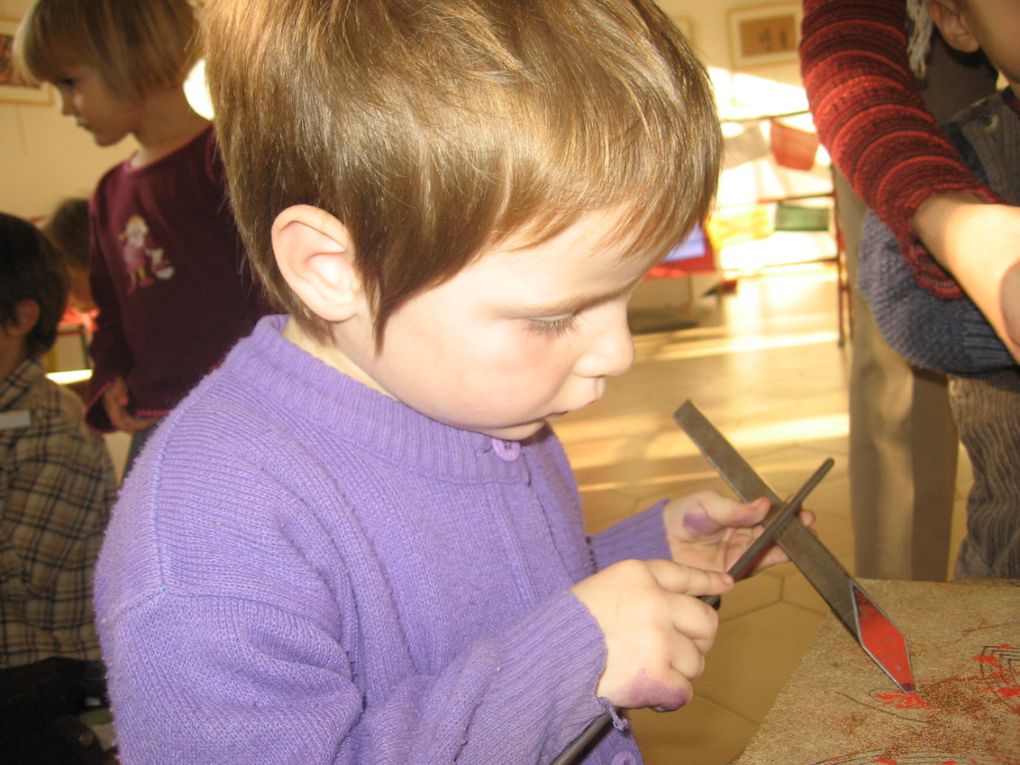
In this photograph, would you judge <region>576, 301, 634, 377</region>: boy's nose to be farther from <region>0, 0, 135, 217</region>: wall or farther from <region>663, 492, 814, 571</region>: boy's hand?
<region>0, 0, 135, 217</region>: wall

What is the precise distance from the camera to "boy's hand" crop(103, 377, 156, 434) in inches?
50.8

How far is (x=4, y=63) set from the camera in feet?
12.6

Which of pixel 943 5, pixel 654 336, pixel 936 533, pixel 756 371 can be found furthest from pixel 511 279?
pixel 654 336

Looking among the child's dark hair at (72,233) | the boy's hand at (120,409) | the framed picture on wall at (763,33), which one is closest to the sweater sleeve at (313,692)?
the boy's hand at (120,409)

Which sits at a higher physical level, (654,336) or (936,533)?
(936,533)

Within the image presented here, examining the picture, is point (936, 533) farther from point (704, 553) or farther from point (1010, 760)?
point (1010, 760)

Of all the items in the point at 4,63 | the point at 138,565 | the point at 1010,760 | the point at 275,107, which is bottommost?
the point at 1010,760

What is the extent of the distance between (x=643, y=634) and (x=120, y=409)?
1.09 metres

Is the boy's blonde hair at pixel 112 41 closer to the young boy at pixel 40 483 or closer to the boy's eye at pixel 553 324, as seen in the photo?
the young boy at pixel 40 483

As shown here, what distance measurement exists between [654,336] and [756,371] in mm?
1236

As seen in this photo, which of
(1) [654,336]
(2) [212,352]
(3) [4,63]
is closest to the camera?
(2) [212,352]

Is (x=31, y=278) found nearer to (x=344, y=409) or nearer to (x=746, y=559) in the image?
(x=344, y=409)

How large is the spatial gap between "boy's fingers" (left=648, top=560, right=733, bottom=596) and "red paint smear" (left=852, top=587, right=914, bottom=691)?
0.27ft

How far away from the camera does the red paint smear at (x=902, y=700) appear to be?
1.48 feet
